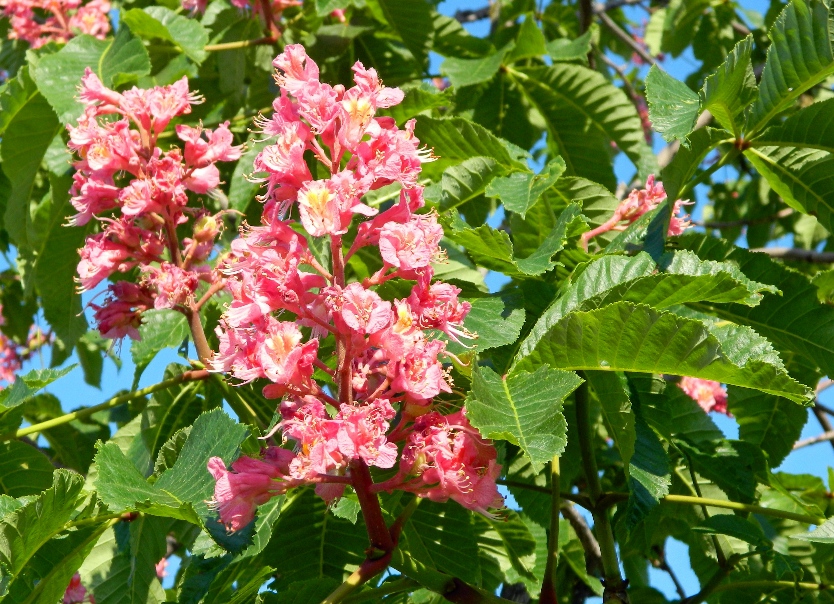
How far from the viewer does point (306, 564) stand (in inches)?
73.5

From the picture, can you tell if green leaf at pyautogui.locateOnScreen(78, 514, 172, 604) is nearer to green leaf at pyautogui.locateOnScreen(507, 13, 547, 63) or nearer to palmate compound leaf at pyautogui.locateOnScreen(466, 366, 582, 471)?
palmate compound leaf at pyautogui.locateOnScreen(466, 366, 582, 471)

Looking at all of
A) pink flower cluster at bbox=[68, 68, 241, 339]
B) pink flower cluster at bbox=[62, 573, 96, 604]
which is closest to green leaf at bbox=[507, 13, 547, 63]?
pink flower cluster at bbox=[68, 68, 241, 339]

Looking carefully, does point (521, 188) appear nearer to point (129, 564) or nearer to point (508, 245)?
point (508, 245)

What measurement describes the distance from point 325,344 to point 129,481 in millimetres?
464

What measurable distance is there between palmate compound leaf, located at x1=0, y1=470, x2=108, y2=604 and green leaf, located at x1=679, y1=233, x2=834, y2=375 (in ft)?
4.02

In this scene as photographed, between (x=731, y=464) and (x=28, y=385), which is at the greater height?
(x=28, y=385)

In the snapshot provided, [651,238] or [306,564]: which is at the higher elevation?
[651,238]

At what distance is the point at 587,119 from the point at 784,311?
1.26m

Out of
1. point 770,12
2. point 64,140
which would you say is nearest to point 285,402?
point 64,140

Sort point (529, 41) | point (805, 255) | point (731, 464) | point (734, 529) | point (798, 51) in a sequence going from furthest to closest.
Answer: point (805, 255), point (529, 41), point (731, 464), point (734, 529), point (798, 51)

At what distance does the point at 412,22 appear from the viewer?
291 centimetres

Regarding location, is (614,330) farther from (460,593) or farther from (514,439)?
(460,593)

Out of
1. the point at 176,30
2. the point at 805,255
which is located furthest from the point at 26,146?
the point at 805,255

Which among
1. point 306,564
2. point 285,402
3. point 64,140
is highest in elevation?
point 285,402
